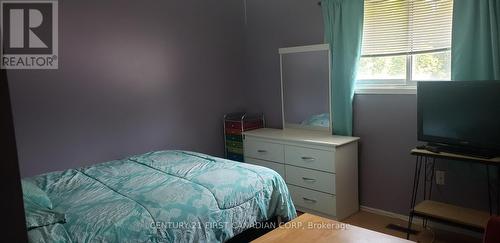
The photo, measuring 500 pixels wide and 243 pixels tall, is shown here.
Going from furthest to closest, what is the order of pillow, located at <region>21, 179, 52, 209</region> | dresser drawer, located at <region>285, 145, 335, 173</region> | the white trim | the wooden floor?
the white trim < dresser drawer, located at <region>285, 145, 335, 173</region> < the wooden floor < pillow, located at <region>21, 179, 52, 209</region>

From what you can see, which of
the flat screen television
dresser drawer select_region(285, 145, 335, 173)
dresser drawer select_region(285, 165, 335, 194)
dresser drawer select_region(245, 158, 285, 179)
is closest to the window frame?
the flat screen television

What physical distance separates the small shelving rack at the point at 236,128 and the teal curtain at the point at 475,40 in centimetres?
203

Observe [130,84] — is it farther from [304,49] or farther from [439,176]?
[439,176]

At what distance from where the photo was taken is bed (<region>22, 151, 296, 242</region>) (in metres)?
1.87

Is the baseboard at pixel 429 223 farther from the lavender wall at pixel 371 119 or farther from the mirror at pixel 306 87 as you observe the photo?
the mirror at pixel 306 87

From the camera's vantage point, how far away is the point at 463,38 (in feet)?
8.70

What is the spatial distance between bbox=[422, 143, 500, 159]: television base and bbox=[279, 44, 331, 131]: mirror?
1055mm

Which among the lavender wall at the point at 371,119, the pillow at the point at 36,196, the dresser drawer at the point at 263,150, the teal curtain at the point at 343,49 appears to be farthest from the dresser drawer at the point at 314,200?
the pillow at the point at 36,196

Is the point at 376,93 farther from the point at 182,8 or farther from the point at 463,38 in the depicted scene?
the point at 182,8

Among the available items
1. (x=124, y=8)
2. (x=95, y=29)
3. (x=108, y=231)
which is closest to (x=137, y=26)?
(x=124, y=8)

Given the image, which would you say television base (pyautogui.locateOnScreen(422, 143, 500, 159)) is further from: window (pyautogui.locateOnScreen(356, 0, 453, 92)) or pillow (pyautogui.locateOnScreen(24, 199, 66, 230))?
pillow (pyautogui.locateOnScreen(24, 199, 66, 230))

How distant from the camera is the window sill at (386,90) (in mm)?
3043

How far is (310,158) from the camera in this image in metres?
3.31

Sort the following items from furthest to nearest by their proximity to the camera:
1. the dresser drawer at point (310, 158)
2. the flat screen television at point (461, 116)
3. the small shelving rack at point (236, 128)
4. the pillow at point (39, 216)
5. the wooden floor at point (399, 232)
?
the small shelving rack at point (236, 128) → the dresser drawer at point (310, 158) → the wooden floor at point (399, 232) → the flat screen television at point (461, 116) → the pillow at point (39, 216)
